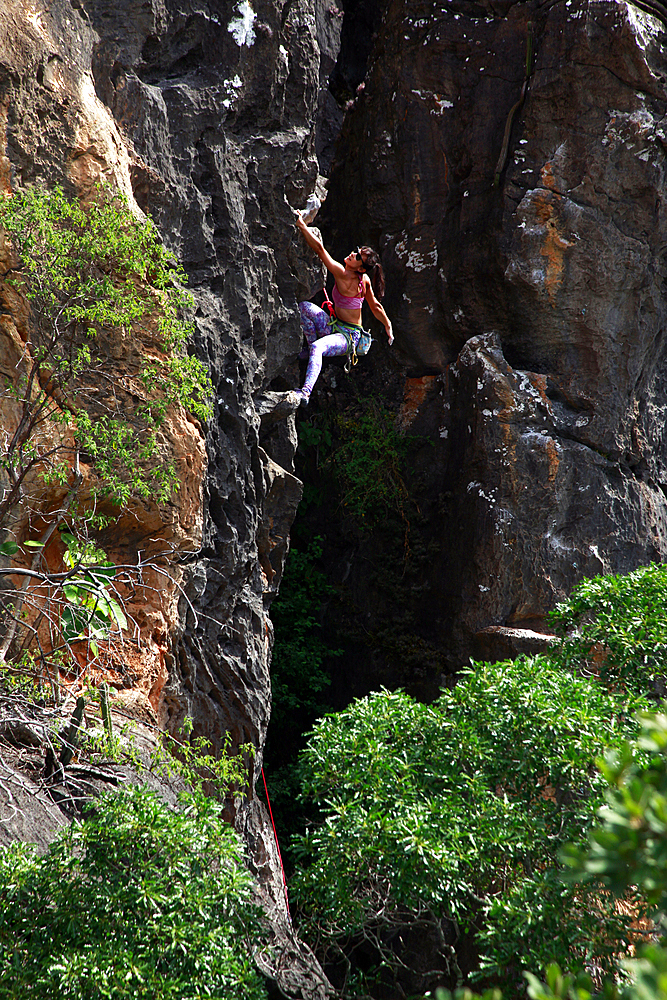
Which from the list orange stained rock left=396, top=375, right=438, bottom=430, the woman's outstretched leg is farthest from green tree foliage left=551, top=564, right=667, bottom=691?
orange stained rock left=396, top=375, right=438, bottom=430

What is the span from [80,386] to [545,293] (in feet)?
21.3

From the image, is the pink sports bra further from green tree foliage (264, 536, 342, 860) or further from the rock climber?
green tree foliage (264, 536, 342, 860)

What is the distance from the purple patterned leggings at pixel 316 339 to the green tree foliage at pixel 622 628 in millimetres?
4005

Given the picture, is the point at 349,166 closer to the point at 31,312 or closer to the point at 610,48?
the point at 610,48

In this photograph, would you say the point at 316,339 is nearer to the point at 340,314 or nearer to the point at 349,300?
the point at 340,314

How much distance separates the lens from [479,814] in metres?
3.53

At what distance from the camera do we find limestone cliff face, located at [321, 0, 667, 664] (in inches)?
355

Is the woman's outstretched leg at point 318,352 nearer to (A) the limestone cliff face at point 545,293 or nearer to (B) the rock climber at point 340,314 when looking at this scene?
(B) the rock climber at point 340,314

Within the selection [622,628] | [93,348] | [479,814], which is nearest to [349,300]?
[93,348]

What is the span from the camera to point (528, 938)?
10.00ft

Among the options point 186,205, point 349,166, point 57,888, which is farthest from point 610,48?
point 57,888

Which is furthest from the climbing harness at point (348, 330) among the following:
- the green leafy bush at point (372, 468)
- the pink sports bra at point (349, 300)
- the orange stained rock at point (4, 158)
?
the orange stained rock at point (4, 158)

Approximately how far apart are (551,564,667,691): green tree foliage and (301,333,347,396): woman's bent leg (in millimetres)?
3939

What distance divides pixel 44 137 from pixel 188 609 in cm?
365
